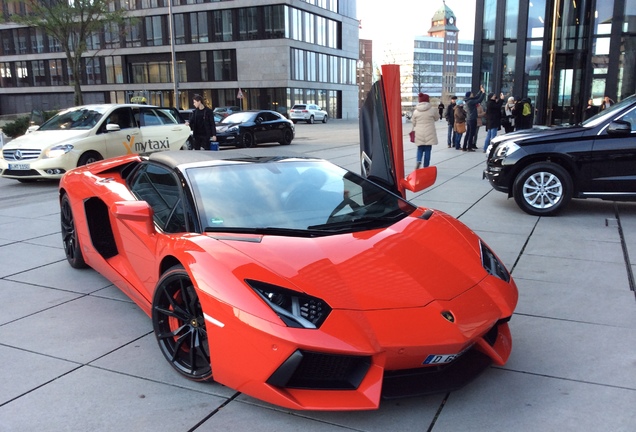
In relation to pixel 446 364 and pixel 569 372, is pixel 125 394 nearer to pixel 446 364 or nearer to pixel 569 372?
pixel 446 364

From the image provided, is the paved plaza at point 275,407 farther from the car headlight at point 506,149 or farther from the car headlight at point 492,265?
the car headlight at point 506,149

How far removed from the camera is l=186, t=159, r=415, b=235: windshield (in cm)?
336

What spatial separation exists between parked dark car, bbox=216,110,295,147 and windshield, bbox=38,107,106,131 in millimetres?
7376

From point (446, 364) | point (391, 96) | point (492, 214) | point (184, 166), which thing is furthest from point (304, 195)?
point (492, 214)

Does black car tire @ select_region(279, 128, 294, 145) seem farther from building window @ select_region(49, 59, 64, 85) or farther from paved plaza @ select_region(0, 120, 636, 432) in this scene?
building window @ select_region(49, 59, 64, 85)

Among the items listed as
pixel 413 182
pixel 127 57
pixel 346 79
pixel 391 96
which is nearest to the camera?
pixel 413 182

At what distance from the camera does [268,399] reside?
2.57 metres

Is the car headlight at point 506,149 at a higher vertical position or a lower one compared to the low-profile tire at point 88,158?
higher

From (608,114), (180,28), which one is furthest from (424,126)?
(180,28)

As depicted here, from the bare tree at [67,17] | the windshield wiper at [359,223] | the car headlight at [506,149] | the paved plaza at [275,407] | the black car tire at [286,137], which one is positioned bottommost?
the paved plaza at [275,407]

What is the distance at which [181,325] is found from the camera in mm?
3215

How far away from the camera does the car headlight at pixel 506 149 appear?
308 inches

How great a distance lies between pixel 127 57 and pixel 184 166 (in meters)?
63.5

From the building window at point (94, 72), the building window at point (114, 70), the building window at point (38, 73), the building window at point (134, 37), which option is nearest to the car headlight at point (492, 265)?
the building window at point (134, 37)
